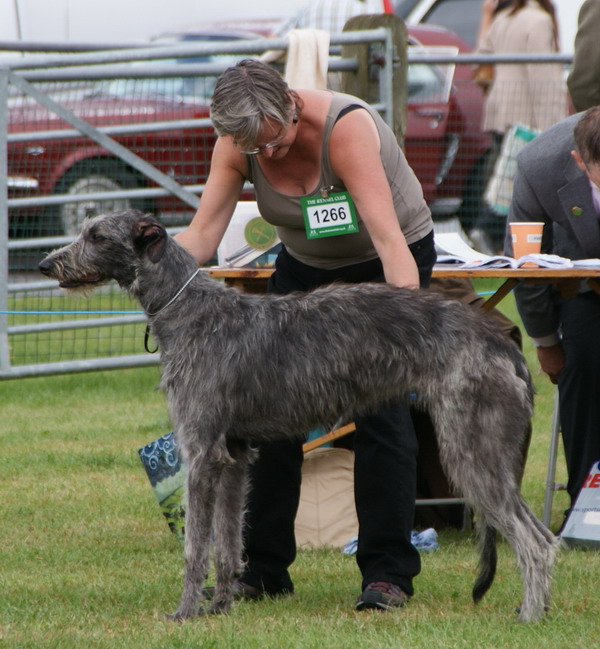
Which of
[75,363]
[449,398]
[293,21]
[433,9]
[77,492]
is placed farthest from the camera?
[433,9]

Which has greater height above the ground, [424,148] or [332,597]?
[424,148]

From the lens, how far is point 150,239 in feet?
14.5

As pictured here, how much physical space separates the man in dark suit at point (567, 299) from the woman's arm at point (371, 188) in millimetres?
1260

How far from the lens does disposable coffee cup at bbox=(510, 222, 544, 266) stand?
5.53 m

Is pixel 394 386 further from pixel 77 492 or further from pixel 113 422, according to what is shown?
pixel 113 422

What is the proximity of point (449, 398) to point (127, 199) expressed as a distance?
5.60 metres

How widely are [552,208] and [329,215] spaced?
147cm

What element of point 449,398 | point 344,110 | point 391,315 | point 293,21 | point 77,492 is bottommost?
point 77,492

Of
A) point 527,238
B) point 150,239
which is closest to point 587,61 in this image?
point 527,238

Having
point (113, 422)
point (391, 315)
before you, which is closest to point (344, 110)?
point (391, 315)

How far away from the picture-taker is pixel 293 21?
12.6 m

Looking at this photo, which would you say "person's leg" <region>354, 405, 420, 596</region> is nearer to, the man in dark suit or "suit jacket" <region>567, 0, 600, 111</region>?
the man in dark suit

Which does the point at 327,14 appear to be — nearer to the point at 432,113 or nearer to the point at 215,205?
the point at 432,113

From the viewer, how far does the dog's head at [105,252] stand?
442cm
